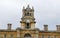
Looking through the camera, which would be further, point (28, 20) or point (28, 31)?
point (28, 20)

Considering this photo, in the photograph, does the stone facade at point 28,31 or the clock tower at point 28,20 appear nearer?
the stone facade at point 28,31

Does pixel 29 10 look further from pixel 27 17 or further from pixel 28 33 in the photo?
pixel 28 33

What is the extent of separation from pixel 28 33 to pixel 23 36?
1433 mm

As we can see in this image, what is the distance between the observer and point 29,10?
39250 millimetres

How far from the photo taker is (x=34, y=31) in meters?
37.0

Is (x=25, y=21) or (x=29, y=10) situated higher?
(x=29, y=10)

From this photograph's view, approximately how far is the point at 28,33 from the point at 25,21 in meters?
3.28

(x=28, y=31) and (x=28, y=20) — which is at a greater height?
(x=28, y=20)

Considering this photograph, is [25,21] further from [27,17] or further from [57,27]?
[57,27]

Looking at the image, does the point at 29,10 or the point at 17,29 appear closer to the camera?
the point at 17,29

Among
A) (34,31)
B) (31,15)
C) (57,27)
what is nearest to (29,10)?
(31,15)

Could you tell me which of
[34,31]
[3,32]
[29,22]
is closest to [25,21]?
[29,22]

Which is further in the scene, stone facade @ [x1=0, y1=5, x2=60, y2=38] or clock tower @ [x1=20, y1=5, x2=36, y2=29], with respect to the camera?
clock tower @ [x1=20, y1=5, x2=36, y2=29]

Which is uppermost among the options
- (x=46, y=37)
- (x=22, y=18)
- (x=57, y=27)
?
(x=22, y=18)
